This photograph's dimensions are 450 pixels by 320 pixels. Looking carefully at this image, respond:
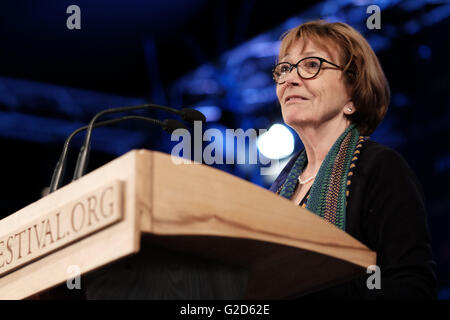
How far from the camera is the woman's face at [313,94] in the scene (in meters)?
1.83

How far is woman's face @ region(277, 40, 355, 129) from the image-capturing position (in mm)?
1832

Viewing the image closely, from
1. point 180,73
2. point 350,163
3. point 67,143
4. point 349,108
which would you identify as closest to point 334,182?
point 350,163

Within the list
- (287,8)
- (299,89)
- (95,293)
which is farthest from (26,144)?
(95,293)

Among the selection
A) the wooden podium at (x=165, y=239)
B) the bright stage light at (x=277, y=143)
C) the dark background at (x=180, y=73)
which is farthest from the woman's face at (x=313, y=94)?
the bright stage light at (x=277, y=143)

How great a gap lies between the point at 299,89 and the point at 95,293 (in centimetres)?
99

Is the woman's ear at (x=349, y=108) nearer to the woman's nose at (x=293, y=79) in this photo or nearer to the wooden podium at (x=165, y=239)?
the woman's nose at (x=293, y=79)

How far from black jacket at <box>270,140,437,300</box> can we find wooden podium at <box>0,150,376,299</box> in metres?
0.17

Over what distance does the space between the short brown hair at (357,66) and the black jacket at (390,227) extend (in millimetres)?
274

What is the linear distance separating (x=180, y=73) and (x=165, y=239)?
17.1ft

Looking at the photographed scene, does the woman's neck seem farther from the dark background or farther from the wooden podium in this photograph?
the dark background

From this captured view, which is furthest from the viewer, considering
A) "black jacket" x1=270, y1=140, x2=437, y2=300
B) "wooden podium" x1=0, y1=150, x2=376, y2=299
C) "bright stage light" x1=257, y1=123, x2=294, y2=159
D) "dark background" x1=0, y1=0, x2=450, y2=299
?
"bright stage light" x1=257, y1=123, x2=294, y2=159

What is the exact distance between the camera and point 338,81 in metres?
1.87

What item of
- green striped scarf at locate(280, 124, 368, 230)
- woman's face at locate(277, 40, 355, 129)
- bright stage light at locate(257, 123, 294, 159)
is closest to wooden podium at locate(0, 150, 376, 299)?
green striped scarf at locate(280, 124, 368, 230)

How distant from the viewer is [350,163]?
1.66 m
